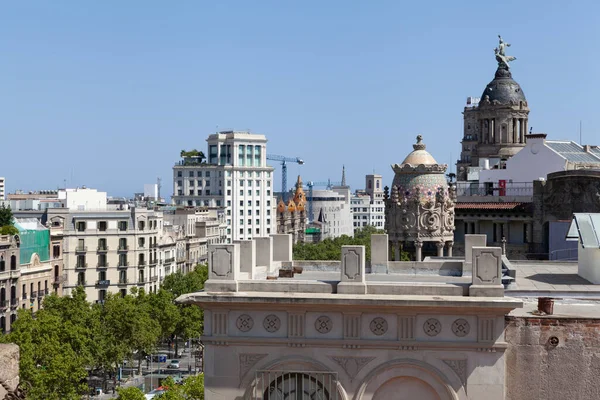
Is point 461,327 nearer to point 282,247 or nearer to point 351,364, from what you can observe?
point 351,364

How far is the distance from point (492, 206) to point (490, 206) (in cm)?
16

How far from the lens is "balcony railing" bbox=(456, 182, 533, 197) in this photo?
82062mm

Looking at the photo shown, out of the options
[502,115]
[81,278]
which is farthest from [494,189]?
[81,278]

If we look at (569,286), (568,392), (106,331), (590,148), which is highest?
(590,148)

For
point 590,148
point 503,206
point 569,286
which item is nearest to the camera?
point 569,286

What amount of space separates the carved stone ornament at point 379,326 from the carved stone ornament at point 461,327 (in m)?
1.69

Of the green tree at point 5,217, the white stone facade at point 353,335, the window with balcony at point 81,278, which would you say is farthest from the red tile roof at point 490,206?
the green tree at point 5,217

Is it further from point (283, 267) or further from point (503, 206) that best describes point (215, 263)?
point (503, 206)

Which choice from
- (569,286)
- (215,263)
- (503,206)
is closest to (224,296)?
(215,263)

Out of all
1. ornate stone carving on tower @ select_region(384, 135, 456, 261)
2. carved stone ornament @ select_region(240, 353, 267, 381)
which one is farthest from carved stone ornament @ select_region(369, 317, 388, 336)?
ornate stone carving on tower @ select_region(384, 135, 456, 261)

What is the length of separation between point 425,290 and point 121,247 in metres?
104

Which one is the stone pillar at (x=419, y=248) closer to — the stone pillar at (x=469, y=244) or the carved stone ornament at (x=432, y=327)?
the stone pillar at (x=469, y=244)

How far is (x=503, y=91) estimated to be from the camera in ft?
354

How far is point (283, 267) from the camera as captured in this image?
32.0m
